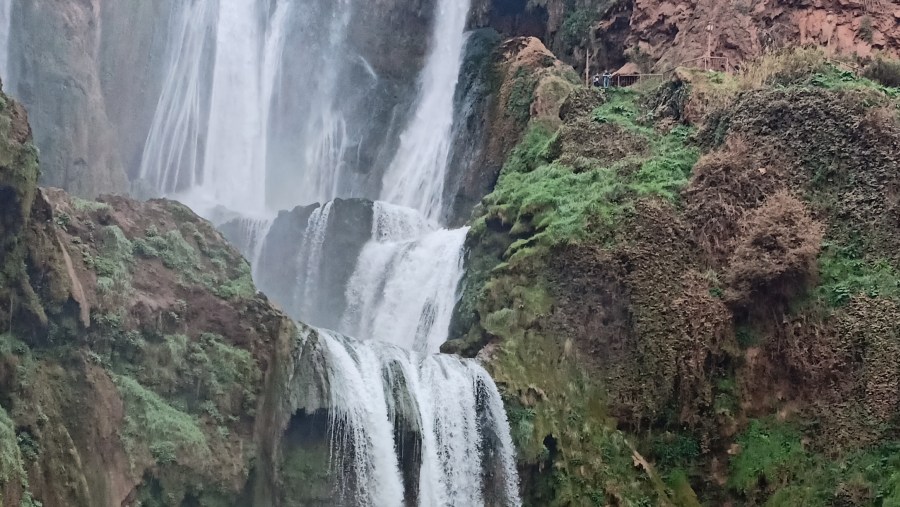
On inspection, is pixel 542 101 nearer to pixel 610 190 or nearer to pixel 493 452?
pixel 610 190

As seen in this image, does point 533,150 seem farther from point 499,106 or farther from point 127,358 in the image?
point 127,358

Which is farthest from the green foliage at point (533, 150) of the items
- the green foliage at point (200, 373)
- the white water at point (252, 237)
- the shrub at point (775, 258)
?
the green foliage at point (200, 373)

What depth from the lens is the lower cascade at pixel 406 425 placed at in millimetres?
15766

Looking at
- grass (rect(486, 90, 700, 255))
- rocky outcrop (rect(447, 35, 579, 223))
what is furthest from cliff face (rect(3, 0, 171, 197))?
grass (rect(486, 90, 700, 255))

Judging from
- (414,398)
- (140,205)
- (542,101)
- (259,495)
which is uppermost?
(542,101)

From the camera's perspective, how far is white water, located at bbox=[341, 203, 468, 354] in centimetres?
2223

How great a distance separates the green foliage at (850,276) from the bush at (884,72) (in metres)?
6.41

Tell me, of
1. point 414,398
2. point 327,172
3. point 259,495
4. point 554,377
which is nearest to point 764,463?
point 554,377

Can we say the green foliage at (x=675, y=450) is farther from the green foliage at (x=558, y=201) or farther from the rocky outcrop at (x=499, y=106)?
the rocky outcrop at (x=499, y=106)

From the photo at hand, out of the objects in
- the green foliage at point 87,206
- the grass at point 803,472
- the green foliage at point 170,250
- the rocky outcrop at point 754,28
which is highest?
the rocky outcrop at point 754,28

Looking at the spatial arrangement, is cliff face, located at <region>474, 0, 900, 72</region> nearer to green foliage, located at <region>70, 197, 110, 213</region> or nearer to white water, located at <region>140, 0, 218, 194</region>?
white water, located at <region>140, 0, 218, 194</region>

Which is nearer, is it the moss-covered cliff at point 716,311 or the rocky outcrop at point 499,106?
the moss-covered cliff at point 716,311

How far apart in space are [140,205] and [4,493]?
8103 millimetres

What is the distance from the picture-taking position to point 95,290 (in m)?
14.8
